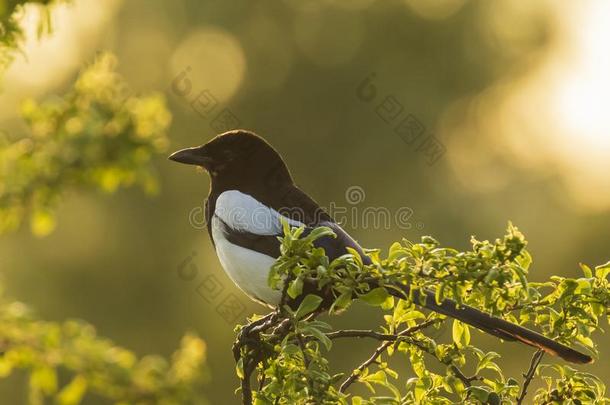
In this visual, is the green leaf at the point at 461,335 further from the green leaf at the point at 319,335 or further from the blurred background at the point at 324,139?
the blurred background at the point at 324,139

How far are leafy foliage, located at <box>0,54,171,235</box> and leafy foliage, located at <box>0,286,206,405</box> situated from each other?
0.29 meters

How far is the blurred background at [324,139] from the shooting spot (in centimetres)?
1362

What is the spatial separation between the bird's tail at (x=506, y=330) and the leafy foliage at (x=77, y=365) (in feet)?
4.54

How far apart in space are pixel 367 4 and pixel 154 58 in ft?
13.3

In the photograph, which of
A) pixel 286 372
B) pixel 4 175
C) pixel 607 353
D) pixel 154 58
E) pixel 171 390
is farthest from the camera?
pixel 154 58

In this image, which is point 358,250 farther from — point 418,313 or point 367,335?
point 367,335

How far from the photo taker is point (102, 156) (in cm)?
216

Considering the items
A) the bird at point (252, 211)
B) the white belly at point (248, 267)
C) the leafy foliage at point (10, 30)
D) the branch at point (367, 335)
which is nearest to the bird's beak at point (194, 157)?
the bird at point (252, 211)

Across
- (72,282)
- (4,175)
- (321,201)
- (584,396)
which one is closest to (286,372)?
(584,396)

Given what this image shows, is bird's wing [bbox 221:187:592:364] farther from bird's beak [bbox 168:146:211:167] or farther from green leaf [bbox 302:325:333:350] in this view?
bird's beak [bbox 168:146:211:167]

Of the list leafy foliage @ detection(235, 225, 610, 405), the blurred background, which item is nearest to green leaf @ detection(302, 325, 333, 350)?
leafy foliage @ detection(235, 225, 610, 405)

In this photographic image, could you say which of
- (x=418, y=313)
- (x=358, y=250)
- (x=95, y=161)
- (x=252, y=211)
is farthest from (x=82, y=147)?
(x=252, y=211)

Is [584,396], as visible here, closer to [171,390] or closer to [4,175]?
[171,390]

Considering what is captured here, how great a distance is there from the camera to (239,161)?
544 centimetres
